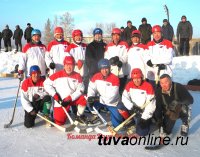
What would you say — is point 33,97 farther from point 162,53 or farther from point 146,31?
point 146,31

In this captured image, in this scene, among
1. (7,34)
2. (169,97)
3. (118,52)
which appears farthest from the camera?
(7,34)

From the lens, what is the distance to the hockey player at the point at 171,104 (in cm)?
469

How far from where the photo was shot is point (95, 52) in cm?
629

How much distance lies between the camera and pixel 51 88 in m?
5.35

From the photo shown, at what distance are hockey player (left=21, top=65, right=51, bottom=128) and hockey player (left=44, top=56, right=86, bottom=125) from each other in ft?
0.64

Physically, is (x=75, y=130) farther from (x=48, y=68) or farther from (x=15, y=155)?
(x=48, y=68)

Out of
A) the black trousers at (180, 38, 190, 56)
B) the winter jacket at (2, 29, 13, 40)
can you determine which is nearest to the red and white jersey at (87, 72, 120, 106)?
the black trousers at (180, 38, 190, 56)

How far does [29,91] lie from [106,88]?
1404mm

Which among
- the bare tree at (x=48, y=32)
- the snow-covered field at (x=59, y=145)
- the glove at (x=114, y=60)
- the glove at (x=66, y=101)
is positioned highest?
the bare tree at (x=48, y=32)

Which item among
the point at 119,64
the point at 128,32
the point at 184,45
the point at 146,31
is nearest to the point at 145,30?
the point at 146,31

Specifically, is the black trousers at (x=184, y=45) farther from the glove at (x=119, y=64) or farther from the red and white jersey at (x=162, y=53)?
the glove at (x=119, y=64)

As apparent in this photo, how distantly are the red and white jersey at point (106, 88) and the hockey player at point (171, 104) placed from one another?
0.86m

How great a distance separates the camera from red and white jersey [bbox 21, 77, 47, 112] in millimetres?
5340

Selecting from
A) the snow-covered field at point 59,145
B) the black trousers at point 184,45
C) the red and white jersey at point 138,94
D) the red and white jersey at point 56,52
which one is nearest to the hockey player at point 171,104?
the red and white jersey at point 138,94
